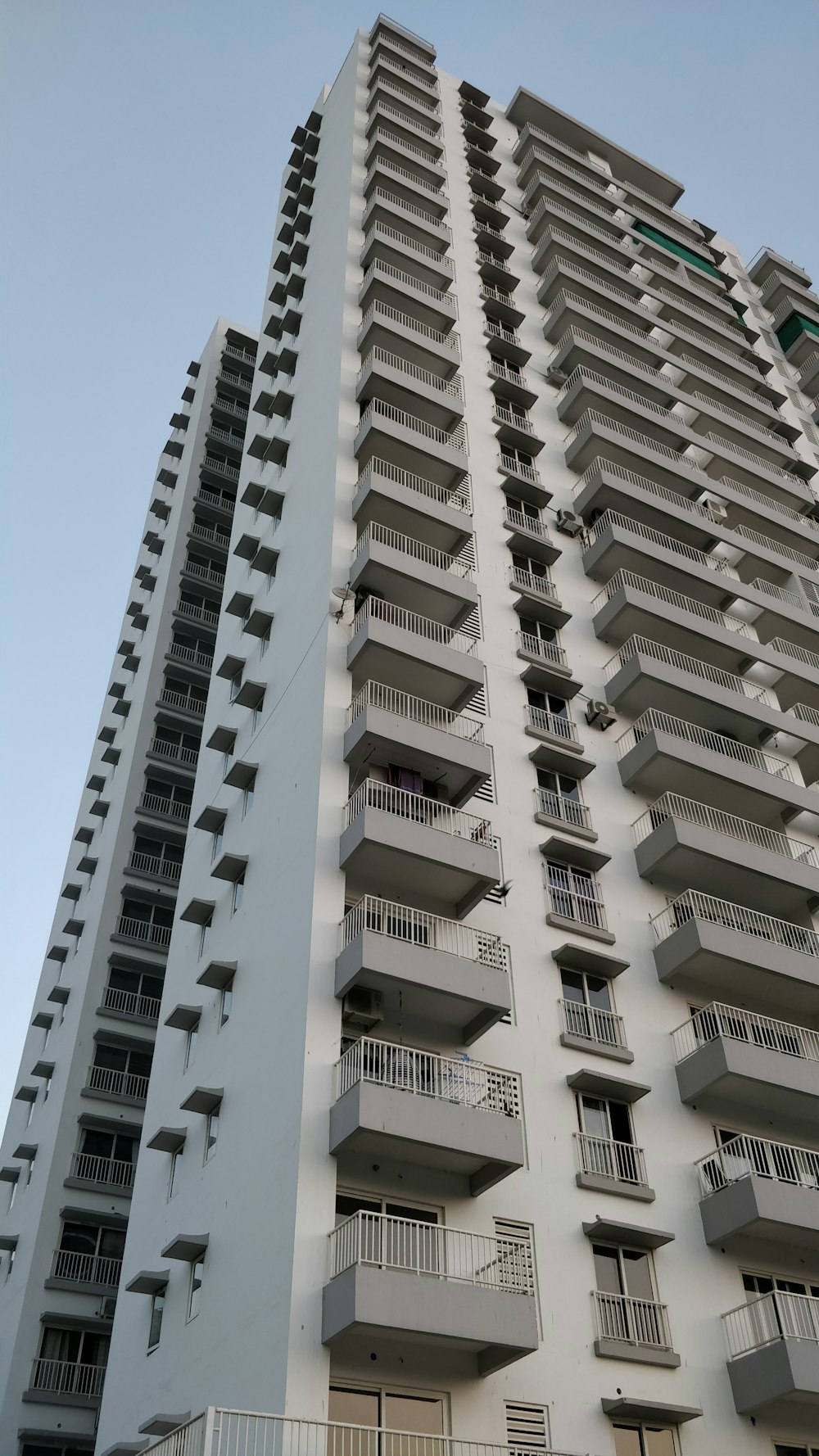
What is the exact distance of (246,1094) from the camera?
23.6 metres

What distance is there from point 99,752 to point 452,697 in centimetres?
2747

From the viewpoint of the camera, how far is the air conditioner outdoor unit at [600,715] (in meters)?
31.6

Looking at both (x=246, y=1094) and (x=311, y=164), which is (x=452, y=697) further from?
(x=311, y=164)

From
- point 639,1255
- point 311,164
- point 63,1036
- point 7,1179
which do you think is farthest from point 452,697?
point 311,164

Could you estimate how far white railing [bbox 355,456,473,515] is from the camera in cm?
3197

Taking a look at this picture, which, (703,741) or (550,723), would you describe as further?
(703,741)

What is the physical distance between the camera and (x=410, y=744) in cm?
2614

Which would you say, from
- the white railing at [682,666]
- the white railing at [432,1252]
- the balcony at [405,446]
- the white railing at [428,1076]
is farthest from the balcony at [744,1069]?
the balcony at [405,446]

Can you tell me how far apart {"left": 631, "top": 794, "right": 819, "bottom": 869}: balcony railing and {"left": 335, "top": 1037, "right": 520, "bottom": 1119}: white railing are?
845 cm

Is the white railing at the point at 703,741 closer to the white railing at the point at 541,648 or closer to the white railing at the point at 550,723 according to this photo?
the white railing at the point at 550,723

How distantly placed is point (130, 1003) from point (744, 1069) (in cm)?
2149

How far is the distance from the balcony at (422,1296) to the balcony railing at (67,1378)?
16.4m

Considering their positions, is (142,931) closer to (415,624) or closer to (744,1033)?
(415,624)

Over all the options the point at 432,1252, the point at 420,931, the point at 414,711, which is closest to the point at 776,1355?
the point at 432,1252
